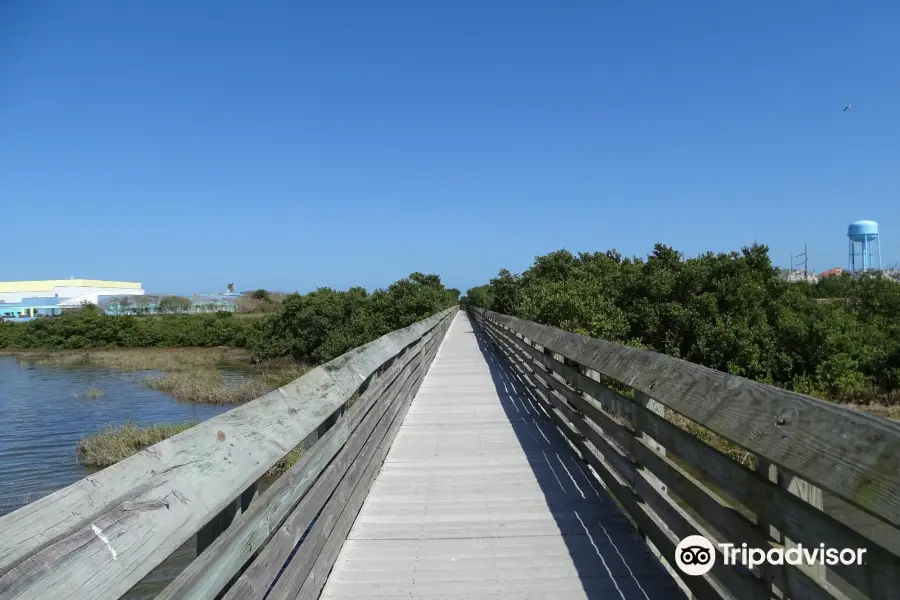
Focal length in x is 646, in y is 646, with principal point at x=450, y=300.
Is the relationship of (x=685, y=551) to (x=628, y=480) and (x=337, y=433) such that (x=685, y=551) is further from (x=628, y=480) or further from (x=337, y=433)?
(x=337, y=433)

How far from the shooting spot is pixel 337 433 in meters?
3.48

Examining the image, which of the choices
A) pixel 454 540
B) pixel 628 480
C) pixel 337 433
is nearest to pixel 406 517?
pixel 454 540

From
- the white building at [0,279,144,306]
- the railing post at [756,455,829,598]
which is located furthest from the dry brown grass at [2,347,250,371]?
the white building at [0,279,144,306]

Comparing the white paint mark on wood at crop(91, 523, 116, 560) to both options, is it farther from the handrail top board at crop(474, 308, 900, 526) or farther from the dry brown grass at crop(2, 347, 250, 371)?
the dry brown grass at crop(2, 347, 250, 371)

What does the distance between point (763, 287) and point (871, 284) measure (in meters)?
8.69

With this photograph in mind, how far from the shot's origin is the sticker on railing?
1.77 meters

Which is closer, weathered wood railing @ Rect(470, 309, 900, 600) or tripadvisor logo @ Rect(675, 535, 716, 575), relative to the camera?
weathered wood railing @ Rect(470, 309, 900, 600)

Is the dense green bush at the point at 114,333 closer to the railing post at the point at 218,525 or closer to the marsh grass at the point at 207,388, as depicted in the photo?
the marsh grass at the point at 207,388

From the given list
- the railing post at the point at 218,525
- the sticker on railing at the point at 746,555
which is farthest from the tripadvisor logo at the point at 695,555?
the railing post at the point at 218,525

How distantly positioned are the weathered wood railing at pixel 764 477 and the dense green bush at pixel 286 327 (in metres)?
42.5

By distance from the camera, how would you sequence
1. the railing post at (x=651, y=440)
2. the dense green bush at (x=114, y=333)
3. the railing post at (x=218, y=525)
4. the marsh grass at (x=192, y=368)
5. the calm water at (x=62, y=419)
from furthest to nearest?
the dense green bush at (x=114, y=333), the marsh grass at (x=192, y=368), the calm water at (x=62, y=419), the railing post at (x=651, y=440), the railing post at (x=218, y=525)

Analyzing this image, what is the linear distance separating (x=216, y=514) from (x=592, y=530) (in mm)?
2864

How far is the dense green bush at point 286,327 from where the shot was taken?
48.7 metres

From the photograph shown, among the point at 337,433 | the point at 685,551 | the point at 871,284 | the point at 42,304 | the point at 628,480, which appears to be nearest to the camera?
the point at 685,551
